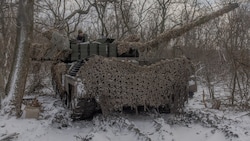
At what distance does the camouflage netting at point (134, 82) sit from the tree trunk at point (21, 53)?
1.87 metres

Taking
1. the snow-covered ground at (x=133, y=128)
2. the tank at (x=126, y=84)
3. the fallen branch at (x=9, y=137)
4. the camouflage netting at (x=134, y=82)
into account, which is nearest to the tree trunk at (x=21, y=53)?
the snow-covered ground at (x=133, y=128)

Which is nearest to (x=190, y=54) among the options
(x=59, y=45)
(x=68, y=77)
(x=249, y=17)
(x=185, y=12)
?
(x=185, y=12)

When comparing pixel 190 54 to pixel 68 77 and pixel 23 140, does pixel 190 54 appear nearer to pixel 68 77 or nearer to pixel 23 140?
pixel 68 77

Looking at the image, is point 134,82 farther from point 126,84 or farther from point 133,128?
point 133,128

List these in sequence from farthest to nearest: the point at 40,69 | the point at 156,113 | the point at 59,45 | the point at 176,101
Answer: the point at 40,69, the point at 59,45, the point at 156,113, the point at 176,101

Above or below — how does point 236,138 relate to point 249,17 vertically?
below

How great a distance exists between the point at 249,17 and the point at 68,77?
21.4 ft

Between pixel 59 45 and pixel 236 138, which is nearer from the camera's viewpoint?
pixel 236 138

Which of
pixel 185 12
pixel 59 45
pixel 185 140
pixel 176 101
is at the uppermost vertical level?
pixel 185 12

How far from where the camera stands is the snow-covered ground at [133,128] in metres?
6.41

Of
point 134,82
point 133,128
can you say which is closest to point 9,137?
point 133,128

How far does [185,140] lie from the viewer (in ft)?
20.7

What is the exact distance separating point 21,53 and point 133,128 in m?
3.37

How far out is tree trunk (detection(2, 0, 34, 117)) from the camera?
27.3 ft
